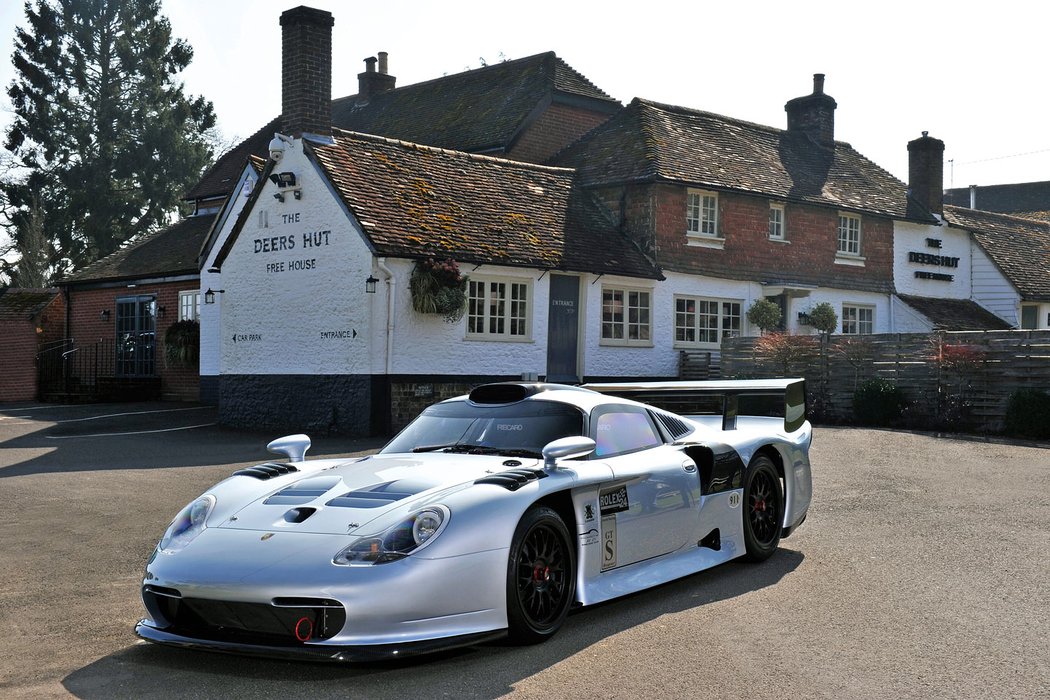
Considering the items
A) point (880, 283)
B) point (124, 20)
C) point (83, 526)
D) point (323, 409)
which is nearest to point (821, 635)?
point (83, 526)

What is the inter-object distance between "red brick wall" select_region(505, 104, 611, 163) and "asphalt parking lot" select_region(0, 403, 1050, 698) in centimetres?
2006

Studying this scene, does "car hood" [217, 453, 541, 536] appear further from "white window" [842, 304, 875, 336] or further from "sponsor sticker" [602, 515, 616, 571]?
"white window" [842, 304, 875, 336]

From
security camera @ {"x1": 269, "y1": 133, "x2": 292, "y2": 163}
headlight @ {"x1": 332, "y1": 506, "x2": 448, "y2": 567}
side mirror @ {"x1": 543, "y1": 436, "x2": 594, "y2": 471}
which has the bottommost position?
headlight @ {"x1": 332, "y1": 506, "x2": 448, "y2": 567}

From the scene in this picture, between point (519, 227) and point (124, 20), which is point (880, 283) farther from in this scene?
point (124, 20)

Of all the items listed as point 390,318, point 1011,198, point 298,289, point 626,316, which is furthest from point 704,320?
point 1011,198

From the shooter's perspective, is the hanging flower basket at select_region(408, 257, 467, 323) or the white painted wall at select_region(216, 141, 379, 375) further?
the white painted wall at select_region(216, 141, 379, 375)

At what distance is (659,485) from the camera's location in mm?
6789

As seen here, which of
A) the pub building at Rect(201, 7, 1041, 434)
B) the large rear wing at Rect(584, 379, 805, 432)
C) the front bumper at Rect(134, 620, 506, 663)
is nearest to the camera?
the front bumper at Rect(134, 620, 506, 663)

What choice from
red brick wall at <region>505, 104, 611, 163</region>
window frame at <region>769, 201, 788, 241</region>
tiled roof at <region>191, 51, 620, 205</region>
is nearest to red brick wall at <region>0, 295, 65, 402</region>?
tiled roof at <region>191, 51, 620, 205</region>

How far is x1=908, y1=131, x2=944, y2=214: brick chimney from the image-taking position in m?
34.2

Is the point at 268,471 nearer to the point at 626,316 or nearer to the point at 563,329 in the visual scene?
the point at 563,329

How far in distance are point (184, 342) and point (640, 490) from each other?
2234 cm

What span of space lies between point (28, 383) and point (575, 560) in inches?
1079

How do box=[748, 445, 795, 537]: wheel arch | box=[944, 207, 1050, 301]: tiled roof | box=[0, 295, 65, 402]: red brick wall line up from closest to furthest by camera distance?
1. box=[748, 445, 795, 537]: wheel arch
2. box=[0, 295, 65, 402]: red brick wall
3. box=[944, 207, 1050, 301]: tiled roof
